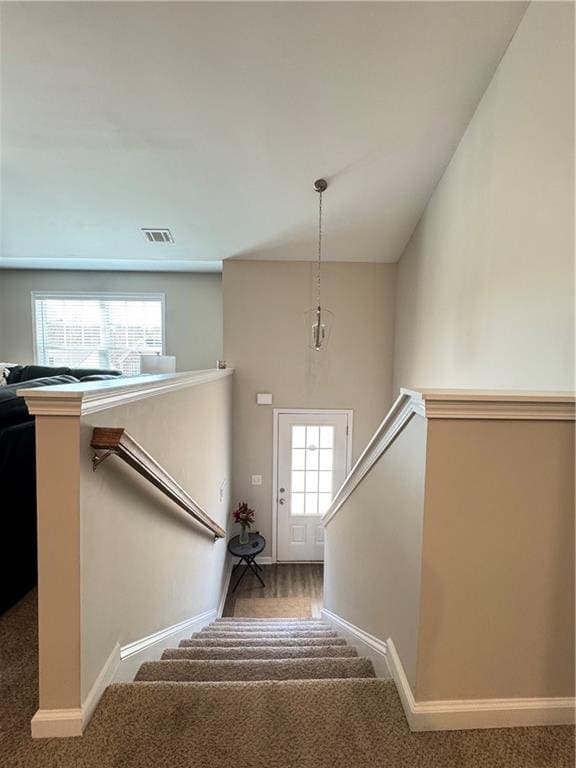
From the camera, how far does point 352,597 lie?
2025 millimetres

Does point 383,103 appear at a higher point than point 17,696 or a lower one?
higher

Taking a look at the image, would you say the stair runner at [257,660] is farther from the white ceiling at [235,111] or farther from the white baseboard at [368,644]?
the white ceiling at [235,111]

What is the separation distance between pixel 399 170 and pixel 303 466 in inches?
135

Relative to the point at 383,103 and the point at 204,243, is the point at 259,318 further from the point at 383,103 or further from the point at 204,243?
the point at 383,103

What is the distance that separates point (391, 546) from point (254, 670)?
0.81 metres

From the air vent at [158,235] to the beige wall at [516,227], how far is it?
9.14 feet

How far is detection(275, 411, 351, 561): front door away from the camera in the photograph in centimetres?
447

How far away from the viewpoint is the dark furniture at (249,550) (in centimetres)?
402

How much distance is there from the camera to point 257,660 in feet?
5.04

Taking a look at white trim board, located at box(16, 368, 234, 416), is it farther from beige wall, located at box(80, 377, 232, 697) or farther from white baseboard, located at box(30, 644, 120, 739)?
white baseboard, located at box(30, 644, 120, 739)

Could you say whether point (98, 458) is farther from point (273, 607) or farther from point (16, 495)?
point (273, 607)

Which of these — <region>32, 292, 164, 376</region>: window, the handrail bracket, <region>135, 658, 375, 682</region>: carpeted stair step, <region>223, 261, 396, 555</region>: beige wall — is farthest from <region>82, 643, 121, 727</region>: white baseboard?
<region>32, 292, 164, 376</region>: window

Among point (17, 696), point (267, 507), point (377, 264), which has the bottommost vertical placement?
point (267, 507)

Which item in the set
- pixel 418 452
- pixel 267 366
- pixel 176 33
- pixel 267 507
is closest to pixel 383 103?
pixel 176 33
